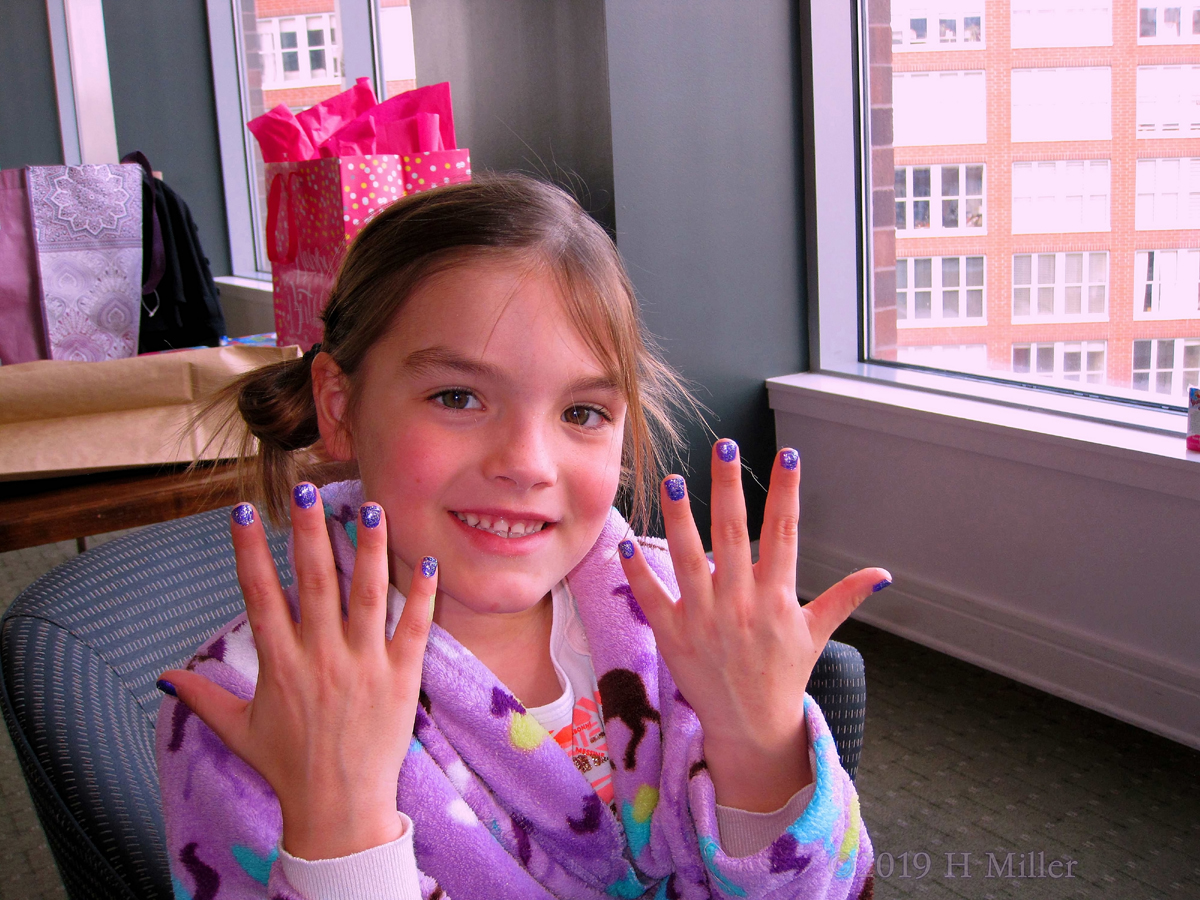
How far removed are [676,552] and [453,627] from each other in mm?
248

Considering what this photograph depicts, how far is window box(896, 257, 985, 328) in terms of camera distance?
84.4 inches

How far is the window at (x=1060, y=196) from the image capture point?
1.91 metres

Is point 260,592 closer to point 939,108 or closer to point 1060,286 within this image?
point 1060,286

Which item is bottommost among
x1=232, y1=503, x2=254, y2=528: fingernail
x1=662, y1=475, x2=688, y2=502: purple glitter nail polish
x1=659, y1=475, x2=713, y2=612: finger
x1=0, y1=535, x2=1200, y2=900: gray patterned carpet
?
x1=0, y1=535, x2=1200, y2=900: gray patterned carpet

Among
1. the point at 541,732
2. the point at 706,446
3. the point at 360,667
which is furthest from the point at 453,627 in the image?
the point at 706,446

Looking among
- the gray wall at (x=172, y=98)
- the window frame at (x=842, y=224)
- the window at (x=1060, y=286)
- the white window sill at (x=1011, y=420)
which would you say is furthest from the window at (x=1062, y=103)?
the gray wall at (x=172, y=98)

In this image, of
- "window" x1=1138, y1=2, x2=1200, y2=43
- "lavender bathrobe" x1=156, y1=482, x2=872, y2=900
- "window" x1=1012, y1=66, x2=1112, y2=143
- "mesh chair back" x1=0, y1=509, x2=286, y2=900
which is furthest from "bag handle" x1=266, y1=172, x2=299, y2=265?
"window" x1=1138, y1=2, x2=1200, y2=43

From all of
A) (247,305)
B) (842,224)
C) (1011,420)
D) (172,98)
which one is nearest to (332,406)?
(1011,420)

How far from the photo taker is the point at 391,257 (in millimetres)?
795

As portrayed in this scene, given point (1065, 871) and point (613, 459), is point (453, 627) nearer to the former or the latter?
point (613, 459)

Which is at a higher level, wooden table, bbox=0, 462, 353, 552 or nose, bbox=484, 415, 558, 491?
nose, bbox=484, 415, 558, 491

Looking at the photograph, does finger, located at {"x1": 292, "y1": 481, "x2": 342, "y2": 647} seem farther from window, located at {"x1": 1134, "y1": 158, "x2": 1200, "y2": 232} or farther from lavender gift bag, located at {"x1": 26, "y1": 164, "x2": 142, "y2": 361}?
window, located at {"x1": 1134, "y1": 158, "x2": 1200, "y2": 232}

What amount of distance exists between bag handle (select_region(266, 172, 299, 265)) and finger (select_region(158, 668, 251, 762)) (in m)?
1.21

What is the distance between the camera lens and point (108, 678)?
2.66 ft
